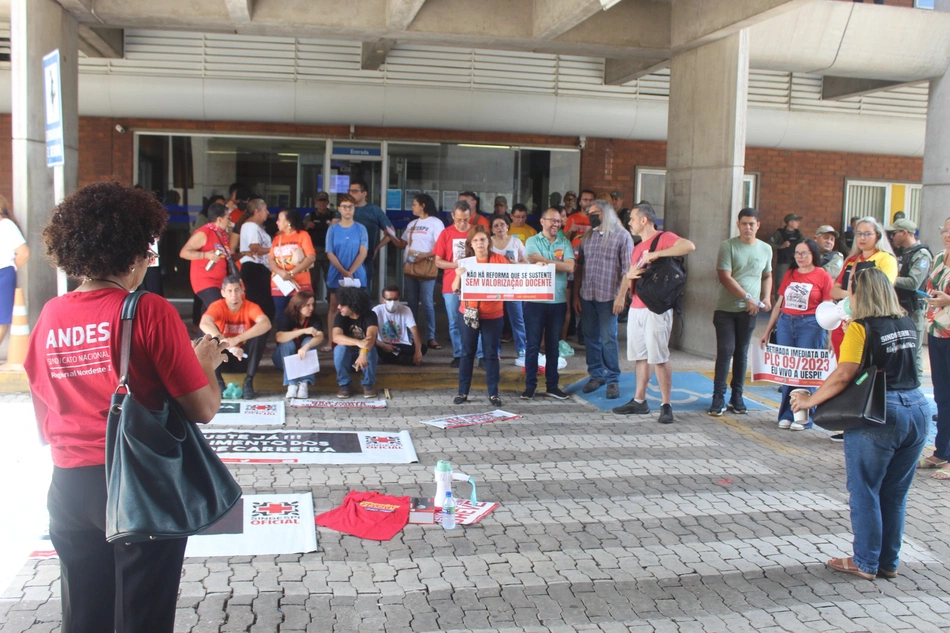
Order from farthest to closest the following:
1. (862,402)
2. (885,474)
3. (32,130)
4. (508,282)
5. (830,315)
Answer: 1. (32,130)
2. (508,282)
3. (830,315)
4. (885,474)
5. (862,402)

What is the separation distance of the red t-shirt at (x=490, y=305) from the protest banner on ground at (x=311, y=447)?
1.81m

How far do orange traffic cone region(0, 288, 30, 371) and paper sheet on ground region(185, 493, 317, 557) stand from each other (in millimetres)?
5090

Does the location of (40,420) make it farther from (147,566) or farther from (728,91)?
(728,91)

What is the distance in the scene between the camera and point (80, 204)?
9.14 ft

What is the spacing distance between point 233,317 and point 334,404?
A: 1.41 m

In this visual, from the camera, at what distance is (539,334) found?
30.8 feet

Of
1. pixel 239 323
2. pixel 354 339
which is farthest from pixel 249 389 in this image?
pixel 354 339

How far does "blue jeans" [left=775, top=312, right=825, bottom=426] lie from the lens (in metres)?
8.09

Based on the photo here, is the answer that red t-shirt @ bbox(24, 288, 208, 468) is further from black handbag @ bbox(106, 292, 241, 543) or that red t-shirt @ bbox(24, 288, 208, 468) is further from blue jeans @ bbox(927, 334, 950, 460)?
blue jeans @ bbox(927, 334, 950, 460)

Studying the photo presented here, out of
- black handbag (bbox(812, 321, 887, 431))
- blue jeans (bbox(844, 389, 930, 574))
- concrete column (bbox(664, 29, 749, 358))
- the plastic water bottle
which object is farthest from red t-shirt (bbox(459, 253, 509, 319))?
blue jeans (bbox(844, 389, 930, 574))

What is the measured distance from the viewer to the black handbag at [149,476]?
256 cm

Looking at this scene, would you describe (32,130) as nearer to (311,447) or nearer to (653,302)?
(311,447)

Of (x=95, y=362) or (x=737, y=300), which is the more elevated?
(x=95, y=362)

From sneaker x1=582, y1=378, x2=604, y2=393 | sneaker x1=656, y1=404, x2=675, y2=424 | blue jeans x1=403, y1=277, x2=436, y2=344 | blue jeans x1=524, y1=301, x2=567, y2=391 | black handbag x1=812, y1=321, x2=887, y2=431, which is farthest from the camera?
blue jeans x1=403, y1=277, x2=436, y2=344
